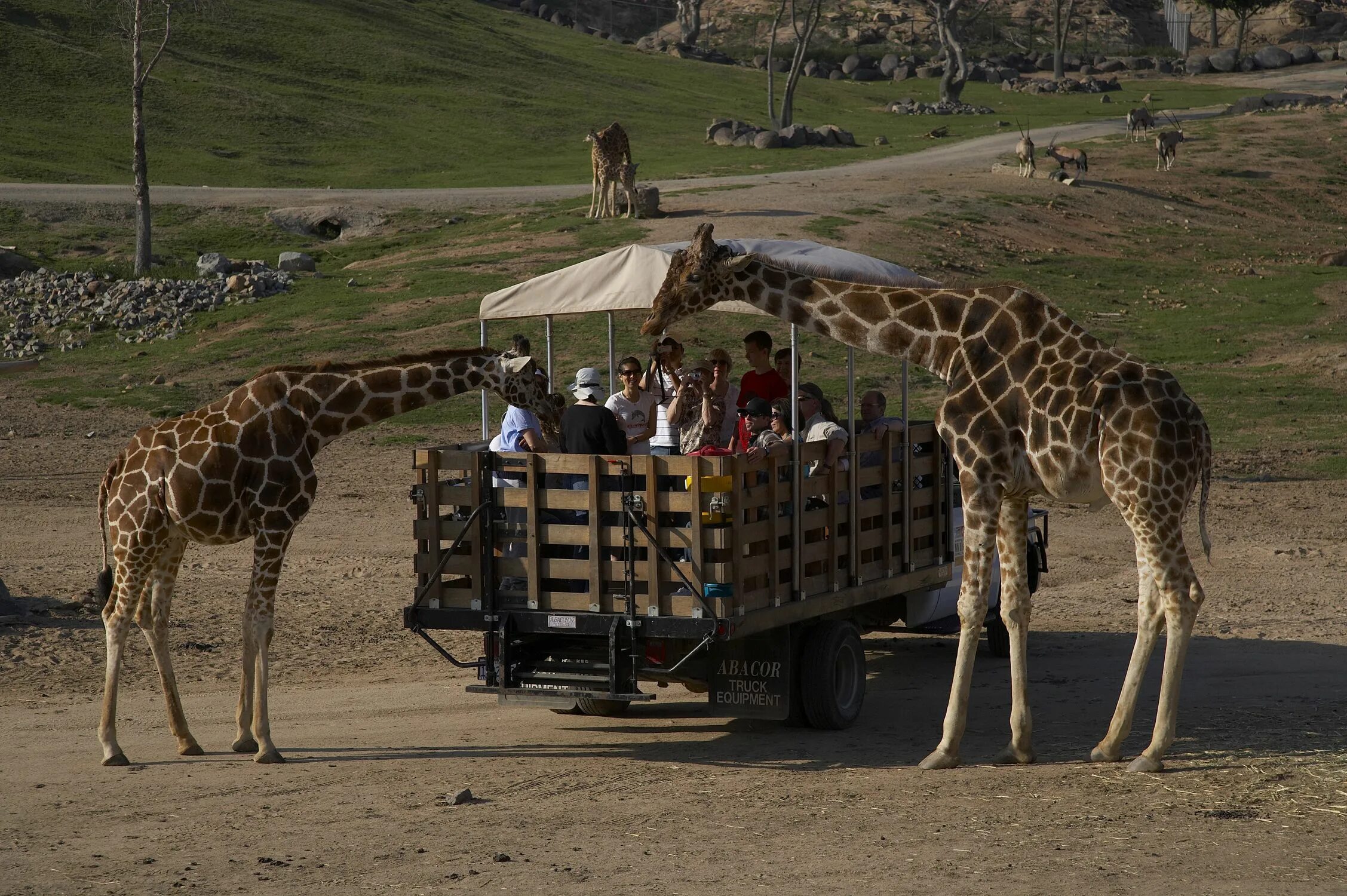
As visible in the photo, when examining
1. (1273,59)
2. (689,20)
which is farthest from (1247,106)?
(689,20)

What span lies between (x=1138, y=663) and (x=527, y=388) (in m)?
4.49

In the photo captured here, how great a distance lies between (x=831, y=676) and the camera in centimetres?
1059

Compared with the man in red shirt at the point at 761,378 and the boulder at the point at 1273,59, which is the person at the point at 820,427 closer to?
the man in red shirt at the point at 761,378

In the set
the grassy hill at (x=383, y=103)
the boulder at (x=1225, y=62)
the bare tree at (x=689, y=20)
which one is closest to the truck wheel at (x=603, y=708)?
the grassy hill at (x=383, y=103)

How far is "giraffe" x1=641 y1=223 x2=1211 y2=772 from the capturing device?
32.1 feet

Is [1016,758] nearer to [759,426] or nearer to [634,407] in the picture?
[759,426]

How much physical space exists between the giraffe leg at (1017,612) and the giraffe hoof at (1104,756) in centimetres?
40

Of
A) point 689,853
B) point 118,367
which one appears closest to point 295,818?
point 689,853

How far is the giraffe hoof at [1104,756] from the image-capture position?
998 cm

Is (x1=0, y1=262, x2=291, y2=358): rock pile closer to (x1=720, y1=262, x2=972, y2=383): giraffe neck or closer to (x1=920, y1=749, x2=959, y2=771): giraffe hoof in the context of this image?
(x1=720, y1=262, x2=972, y2=383): giraffe neck

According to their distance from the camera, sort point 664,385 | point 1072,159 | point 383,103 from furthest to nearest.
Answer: point 383,103 < point 1072,159 < point 664,385

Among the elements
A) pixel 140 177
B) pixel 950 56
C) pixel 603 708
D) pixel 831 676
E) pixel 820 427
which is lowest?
pixel 603 708

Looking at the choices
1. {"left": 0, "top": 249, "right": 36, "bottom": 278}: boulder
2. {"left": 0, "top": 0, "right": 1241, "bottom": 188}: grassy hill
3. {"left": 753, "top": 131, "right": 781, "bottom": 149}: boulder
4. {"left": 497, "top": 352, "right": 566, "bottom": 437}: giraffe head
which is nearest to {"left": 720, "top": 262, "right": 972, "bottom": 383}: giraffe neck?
{"left": 497, "top": 352, "right": 566, "bottom": 437}: giraffe head

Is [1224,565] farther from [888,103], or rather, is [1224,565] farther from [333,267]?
[888,103]
